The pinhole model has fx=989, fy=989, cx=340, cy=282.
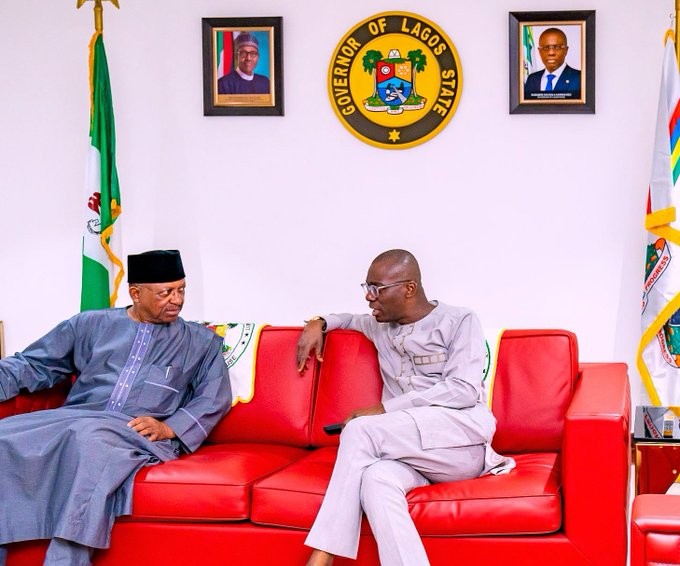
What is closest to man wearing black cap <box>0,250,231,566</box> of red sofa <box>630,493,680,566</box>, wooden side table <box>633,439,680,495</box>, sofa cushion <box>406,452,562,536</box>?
sofa cushion <box>406,452,562,536</box>

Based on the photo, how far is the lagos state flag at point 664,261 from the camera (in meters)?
4.03

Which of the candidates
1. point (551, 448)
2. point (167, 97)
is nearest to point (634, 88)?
point (551, 448)

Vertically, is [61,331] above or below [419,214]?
below

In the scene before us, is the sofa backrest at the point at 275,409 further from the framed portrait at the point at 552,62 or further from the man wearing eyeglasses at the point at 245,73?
the framed portrait at the point at 552,62

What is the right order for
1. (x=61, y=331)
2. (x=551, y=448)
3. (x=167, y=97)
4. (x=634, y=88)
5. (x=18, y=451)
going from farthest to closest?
(x=167, y=97)
(x=634, y=88)
(x=61, y=331)
(x=551, y=448)
(x=18, y=451)

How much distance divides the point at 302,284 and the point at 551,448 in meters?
1.60

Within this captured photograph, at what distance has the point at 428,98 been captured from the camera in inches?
175

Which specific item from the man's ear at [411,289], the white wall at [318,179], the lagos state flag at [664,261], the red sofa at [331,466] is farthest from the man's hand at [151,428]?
the lagos state flag at [664,261]

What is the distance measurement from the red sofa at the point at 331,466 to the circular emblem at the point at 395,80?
1.21 m

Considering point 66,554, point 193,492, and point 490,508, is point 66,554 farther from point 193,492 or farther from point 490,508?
point 490,508

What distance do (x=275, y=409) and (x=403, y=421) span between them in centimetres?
70

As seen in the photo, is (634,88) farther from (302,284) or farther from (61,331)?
(61,331)

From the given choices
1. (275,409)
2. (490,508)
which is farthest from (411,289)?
(490,508)

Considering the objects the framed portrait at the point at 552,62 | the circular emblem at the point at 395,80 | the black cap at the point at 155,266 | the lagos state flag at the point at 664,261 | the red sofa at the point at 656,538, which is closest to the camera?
the red sofa at the point at 656,538
